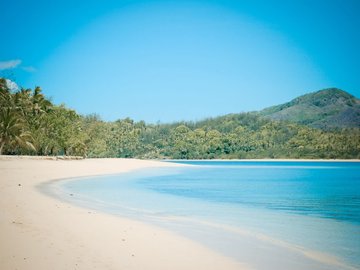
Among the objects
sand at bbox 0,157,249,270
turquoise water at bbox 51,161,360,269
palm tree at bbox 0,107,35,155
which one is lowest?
turquoise water at bbox 51,161,360,269

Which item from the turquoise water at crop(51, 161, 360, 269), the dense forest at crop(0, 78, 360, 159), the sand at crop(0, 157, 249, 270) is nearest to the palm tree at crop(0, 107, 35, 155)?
the dense forest at crop(0, 78, 360, 159)

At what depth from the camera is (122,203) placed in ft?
59.4

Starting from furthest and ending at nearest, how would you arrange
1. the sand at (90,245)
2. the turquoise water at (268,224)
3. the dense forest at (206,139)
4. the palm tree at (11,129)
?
the dense forest at (206,139), the palm tree at (11,129), the turquoise water at (268,224), the sand at (90,245)

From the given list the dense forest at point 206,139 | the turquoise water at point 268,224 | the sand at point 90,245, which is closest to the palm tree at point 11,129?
the dense forest at point 206,139

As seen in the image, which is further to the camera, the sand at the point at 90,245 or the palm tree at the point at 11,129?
the palm tree at the point at 11,129

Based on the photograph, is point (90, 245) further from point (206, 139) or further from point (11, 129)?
point (206, 139)

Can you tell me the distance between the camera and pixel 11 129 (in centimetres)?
4819

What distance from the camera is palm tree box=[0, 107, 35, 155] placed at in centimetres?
4794

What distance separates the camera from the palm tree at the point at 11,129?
157ft

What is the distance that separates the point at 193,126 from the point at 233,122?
2002cm

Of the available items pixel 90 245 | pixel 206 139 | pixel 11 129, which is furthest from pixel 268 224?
pixel 206 139

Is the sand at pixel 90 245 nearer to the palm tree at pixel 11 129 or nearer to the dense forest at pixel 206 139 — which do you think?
the palm tree at pixel 11 129

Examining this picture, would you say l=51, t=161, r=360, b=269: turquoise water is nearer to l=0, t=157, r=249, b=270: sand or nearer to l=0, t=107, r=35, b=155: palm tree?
l=0, t=157, r=249, b=270: sand

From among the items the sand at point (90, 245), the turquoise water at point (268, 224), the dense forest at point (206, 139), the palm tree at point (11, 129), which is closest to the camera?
the sand at point (90, 245)
